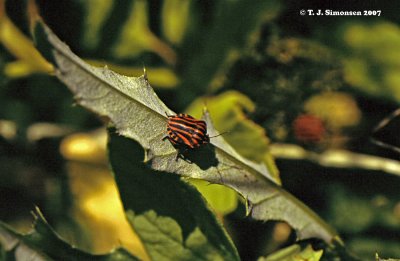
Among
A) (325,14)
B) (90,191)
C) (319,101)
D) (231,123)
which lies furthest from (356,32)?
(90,191)

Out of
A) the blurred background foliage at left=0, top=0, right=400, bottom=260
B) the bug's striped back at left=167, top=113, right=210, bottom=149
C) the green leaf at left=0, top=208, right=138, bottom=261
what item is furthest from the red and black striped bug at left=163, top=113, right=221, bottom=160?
the blurred background foliage at left=0, top=0, right=400, bottom=260

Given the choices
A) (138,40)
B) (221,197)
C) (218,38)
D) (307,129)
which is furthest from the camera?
(138,40)

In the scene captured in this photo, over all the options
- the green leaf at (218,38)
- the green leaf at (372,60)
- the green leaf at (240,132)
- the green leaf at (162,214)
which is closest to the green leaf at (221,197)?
the green leaf at (240,132)

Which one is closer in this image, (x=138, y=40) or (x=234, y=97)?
(x=234, y=97)

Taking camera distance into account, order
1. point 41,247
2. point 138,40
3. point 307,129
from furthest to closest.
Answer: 1. point 138,40
2. point 307,129
3. point 41,247

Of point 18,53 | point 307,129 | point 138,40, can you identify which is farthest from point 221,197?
point 18,53

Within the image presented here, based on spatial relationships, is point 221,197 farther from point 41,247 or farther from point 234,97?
point 41,247

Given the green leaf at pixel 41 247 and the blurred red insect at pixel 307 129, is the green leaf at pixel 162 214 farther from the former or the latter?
the blurred red insect at pixel 307 129

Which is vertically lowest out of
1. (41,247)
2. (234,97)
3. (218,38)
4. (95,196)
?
(95,196)
